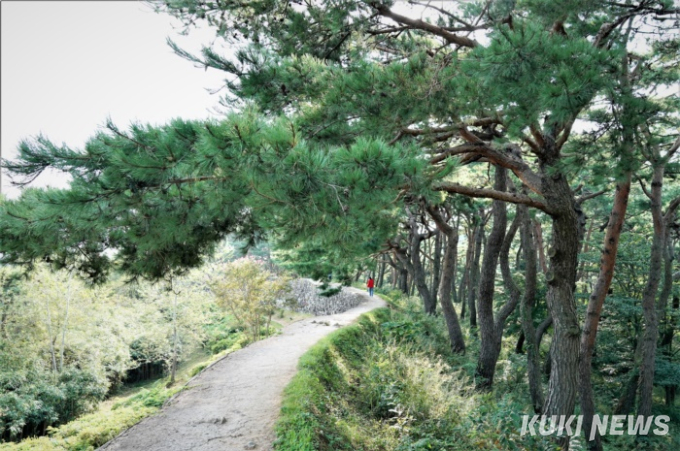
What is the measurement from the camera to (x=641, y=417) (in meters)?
7.75

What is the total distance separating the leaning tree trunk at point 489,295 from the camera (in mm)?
8508

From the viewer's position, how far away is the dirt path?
199 inches

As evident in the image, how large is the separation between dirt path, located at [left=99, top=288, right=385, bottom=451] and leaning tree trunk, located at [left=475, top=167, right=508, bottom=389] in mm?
4198

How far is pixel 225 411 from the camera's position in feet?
19.9

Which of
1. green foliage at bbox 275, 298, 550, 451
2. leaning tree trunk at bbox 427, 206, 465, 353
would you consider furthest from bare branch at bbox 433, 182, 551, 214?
leaning tree trunk at bbox 427, 206, 465, 353

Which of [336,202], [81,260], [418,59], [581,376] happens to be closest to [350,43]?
[418,59]

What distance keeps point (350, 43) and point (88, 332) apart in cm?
1466

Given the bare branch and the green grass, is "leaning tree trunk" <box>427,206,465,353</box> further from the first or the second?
the bare branch

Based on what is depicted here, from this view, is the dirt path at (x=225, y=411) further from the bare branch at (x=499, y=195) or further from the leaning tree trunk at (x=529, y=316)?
the leaning tree trunk at (x=529, y=316)

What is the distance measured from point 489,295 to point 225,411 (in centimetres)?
594

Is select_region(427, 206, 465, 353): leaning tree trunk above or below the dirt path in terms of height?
above

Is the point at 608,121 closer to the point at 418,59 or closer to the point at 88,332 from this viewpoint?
the point at 418,59

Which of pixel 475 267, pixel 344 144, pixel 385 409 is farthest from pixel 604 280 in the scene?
pixel 475 267

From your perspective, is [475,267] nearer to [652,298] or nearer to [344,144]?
[652,298]
